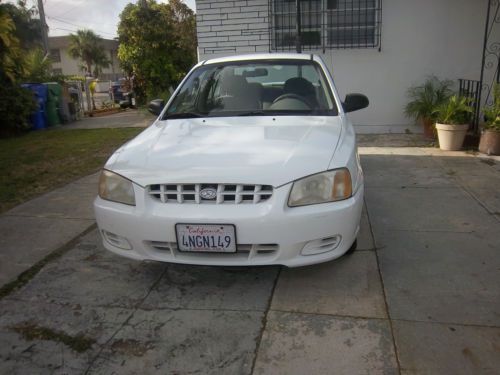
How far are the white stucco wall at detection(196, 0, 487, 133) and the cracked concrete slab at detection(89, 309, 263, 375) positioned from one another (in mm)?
6567

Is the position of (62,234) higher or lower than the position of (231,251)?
lower

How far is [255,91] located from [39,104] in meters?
8.67

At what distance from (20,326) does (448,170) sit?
5.30 meters

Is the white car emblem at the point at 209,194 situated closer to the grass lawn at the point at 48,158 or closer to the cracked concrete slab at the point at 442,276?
the cracked concrete slab at the point at 442,276

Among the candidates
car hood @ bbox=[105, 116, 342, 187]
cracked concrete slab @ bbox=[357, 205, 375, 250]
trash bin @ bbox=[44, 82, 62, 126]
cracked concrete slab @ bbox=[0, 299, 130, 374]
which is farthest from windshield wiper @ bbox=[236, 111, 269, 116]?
trash bin @ bbox=[44, 82, 62, 126]

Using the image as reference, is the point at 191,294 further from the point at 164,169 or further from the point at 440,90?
the point at 440,90

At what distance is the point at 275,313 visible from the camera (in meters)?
2.79

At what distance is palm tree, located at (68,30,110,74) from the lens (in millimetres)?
52438

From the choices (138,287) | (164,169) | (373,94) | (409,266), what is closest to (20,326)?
(138,287)

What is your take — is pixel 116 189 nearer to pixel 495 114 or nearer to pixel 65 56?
pixel 495 114

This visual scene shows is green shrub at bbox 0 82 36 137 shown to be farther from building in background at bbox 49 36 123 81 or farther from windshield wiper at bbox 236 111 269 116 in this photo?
building in background at bbox 49 36 123 81

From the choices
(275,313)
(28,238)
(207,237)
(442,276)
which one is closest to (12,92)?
(28,238)

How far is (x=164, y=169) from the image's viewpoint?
2.86 m

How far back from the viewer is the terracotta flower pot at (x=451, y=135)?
6.91 metres
